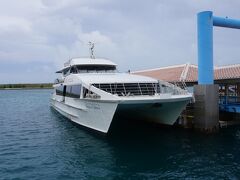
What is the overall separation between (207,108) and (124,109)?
16.6 ft

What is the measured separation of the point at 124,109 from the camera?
1988 cm

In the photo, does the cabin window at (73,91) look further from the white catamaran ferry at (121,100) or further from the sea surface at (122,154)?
the sea surface at (122,154)

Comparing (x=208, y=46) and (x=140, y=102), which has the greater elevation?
(x=208, y=46)

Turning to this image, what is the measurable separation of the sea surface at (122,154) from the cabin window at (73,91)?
2344mm

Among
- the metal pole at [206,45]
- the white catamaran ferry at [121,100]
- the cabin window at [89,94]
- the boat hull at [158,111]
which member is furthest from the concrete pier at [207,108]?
the cabin window at [89,94]

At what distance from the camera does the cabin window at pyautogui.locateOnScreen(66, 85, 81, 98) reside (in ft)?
65.2

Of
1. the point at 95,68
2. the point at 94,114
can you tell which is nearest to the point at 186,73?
the point at 95,68

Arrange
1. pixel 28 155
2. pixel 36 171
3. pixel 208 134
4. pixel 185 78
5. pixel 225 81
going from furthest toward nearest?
pixel 185 78 → pixel 225 81 → pixel 208 134 → pixel 28 155 → pixel 36 171

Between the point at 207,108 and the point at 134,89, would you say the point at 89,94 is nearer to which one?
the point at 134,89

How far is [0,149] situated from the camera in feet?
53.9

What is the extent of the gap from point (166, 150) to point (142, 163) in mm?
2566

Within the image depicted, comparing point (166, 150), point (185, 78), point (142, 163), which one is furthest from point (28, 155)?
point (185, 78)

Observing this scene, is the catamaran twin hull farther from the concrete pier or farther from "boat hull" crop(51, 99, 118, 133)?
the concrete pier

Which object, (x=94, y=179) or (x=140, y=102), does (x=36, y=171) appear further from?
(x=140, y=102)
